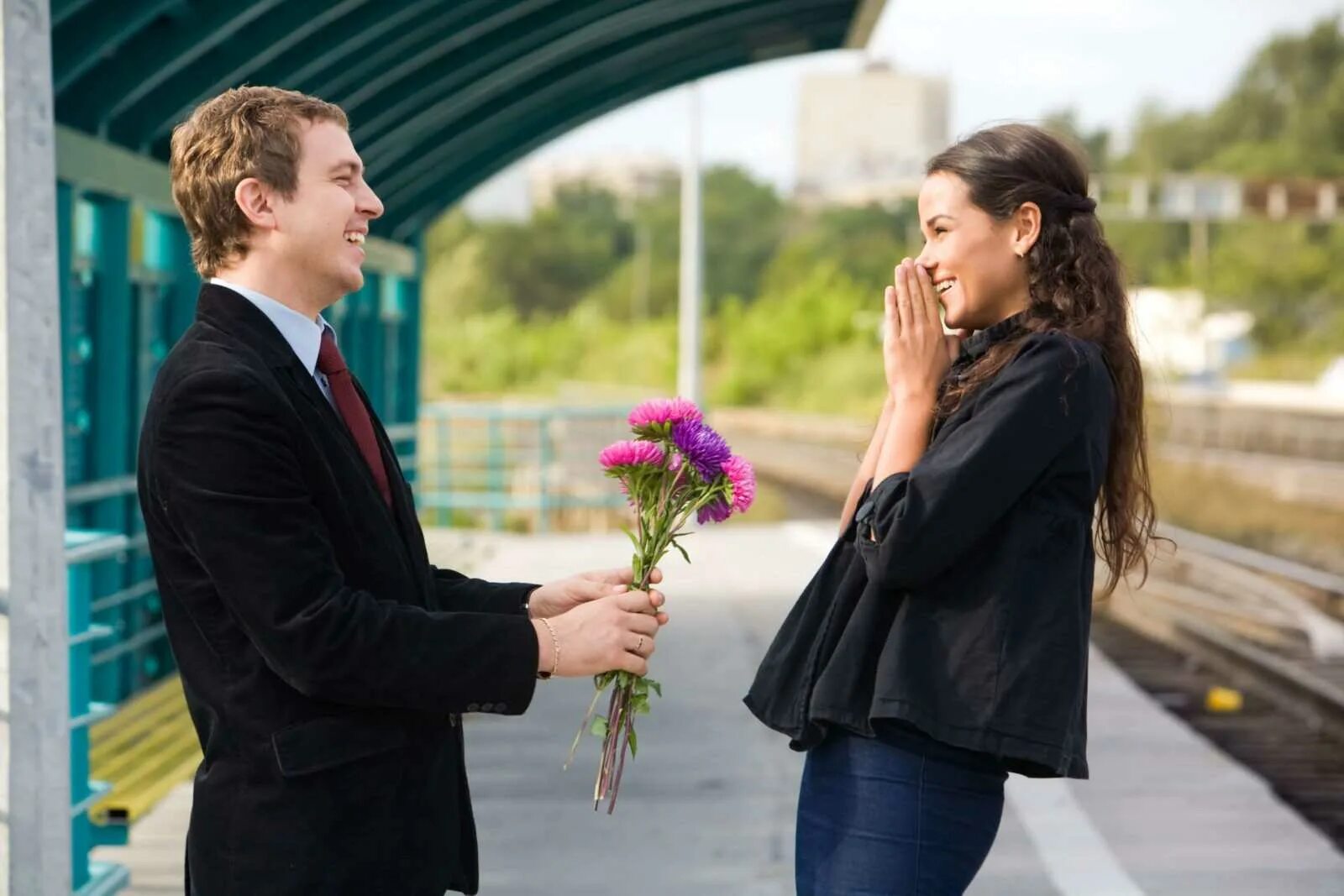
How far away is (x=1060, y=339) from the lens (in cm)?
280

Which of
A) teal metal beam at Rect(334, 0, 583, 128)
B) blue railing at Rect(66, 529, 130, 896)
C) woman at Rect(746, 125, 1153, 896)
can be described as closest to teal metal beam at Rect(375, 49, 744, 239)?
teal metal beam at Rect(334, 0, 583, 128)

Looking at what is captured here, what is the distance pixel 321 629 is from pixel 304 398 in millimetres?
331

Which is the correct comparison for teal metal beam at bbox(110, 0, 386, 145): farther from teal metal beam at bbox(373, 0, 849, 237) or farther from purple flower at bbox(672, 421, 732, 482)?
purple flower at bbox(672, 421, 732, 482)

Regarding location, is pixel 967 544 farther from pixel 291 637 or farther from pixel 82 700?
pixel 82 700

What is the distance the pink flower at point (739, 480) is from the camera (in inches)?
123

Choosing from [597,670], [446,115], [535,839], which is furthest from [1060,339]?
[446,115]

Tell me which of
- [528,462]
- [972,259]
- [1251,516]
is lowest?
[1251,516]

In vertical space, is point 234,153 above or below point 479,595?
above

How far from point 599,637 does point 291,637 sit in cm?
47

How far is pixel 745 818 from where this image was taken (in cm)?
639

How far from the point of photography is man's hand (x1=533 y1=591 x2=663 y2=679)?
269 centimetres

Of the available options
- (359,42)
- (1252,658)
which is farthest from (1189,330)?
(359,42)

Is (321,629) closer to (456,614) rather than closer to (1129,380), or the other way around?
(456,614)

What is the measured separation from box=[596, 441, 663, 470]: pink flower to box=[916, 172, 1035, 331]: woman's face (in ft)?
1.68
